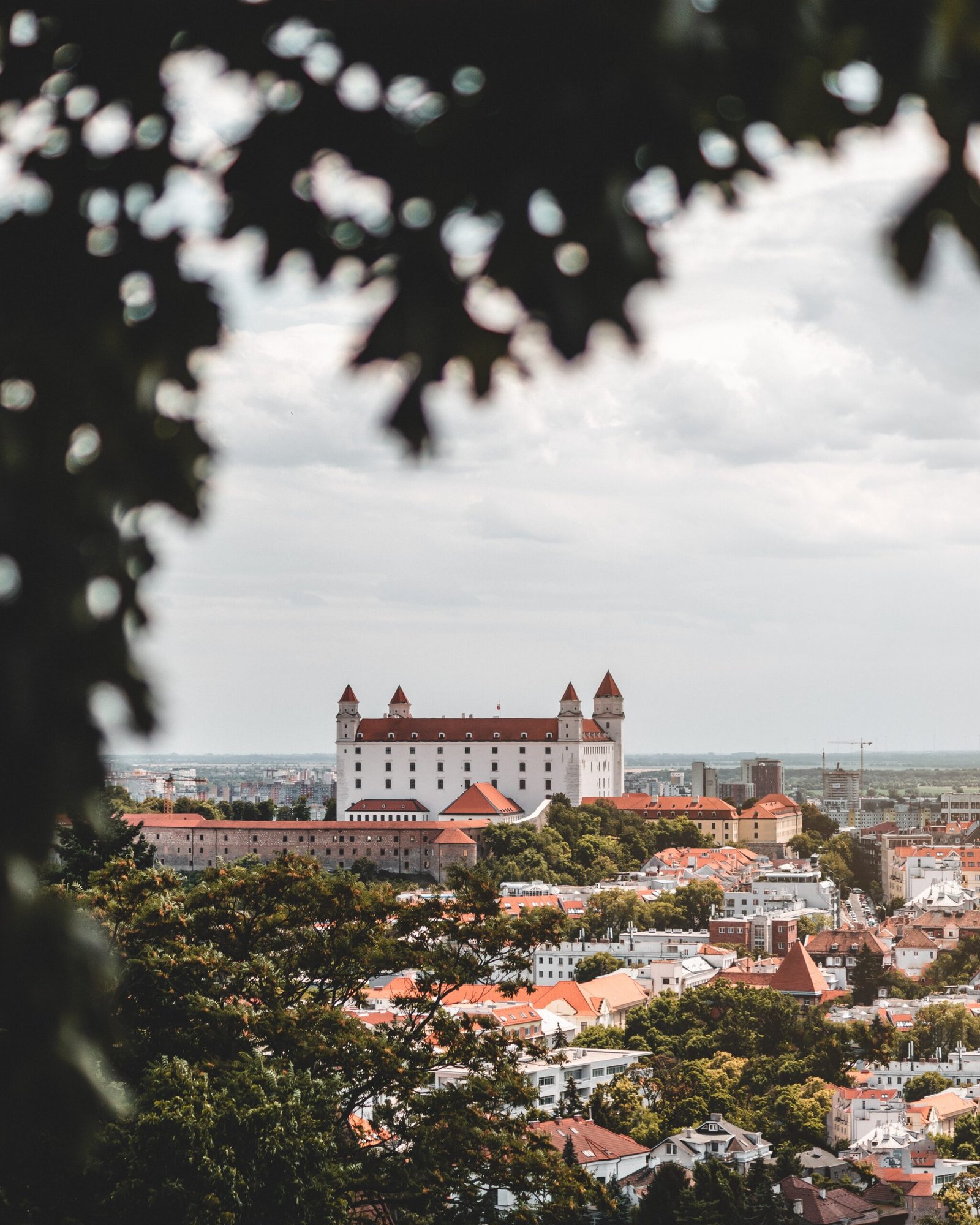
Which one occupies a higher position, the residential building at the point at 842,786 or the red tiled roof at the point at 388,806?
the red tiled roof at the point at 388,806

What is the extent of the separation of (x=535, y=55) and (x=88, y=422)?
1.92 feet

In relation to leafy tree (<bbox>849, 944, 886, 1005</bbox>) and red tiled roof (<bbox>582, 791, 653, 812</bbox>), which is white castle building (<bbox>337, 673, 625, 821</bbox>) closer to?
red tiled roof (<bbox>582, 791, 653, 812</bbox>)

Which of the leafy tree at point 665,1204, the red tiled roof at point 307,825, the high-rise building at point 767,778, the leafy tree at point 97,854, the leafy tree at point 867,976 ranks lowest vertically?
the leafy tree at point 867,976

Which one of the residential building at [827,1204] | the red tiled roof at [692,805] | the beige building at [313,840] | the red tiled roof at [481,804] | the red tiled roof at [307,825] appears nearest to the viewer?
the residential building at [827,1204]

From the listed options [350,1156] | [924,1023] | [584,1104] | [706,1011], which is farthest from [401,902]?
[924,1023]

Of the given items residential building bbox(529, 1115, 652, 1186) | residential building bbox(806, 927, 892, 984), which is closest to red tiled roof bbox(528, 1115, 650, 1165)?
residential building bbox(529, 1115, 652, 1186)

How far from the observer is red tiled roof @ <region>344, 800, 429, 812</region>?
71.9m

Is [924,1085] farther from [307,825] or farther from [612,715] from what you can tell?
[612,715]

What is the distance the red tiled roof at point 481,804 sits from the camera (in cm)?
6950

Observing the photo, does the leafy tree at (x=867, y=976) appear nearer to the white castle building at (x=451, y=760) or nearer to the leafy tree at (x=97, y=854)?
the white castle building at (x=451, y=760)

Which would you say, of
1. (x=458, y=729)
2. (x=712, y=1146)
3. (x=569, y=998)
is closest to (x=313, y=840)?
(x=458, y=729)

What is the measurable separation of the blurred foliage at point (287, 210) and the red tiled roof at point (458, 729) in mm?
72178

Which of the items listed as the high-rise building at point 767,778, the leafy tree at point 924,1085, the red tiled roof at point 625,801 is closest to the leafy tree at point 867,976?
the leafy tree at point 924,1085

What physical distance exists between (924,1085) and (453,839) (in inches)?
1029
